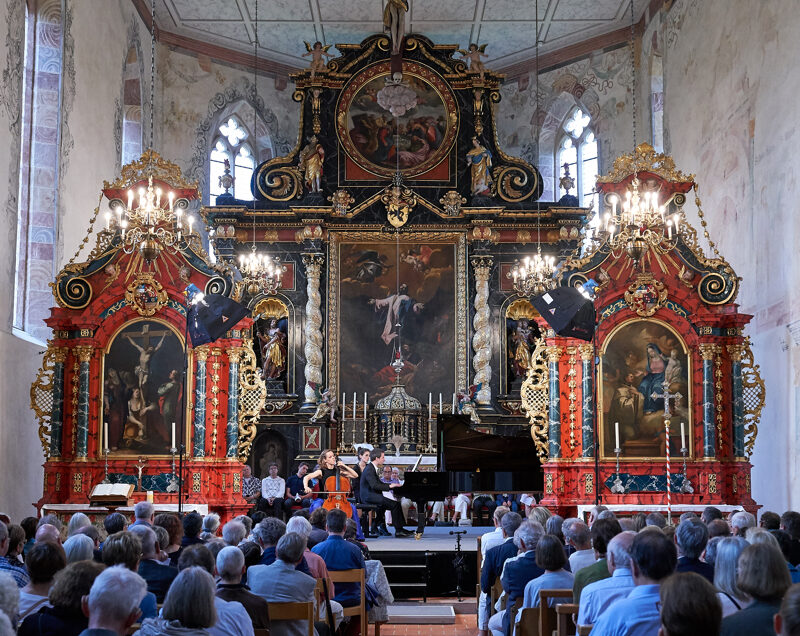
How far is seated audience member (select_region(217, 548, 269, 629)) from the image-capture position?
6996 mm

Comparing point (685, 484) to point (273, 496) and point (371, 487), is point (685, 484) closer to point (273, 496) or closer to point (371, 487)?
point (371, 487)

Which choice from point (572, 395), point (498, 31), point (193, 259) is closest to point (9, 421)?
point (193, 259)

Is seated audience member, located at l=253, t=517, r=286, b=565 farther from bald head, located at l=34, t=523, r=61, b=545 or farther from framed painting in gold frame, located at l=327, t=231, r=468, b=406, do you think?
framed painting in gold frame, located at l=327, t=231, r=468, b=406

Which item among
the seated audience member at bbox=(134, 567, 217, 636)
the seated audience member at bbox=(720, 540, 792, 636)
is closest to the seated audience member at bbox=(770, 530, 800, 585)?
the seated audience member at bbox=(720, 540, 792, 636)

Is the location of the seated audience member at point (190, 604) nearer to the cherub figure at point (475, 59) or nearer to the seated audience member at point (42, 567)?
the seated audience member at point (42, 567)

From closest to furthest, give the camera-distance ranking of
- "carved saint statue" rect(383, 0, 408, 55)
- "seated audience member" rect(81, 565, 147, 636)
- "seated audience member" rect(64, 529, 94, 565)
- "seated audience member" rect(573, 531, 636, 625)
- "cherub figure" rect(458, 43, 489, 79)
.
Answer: "seated audience member" rect(81, 565, 147, 636) < "seated audience member" rect(573, 531, 636, 625) < "seated audience member" rect(64, 529, 94, 565) < "carved saint statue" rect(383, 0, 408, 55) < "cherub figure" rect(458, 43, 489, 79)

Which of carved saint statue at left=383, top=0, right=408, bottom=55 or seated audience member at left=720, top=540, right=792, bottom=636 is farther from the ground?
carved saint statue at left=383, top=0, right=408, bottom=55

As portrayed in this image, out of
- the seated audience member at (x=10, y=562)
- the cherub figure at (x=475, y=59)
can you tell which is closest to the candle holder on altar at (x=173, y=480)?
the seated audience member at (x=10, y=562)

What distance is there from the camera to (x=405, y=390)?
25391 mm

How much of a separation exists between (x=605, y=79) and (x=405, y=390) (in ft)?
34.2

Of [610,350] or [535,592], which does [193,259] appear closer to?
[610,350]

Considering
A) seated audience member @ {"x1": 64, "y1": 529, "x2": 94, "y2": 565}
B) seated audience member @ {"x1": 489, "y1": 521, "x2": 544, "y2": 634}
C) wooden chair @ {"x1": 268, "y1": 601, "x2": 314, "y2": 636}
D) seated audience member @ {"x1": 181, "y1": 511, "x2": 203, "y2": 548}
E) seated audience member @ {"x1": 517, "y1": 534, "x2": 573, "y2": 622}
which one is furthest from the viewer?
seated audience member @ {"x1": 181, "y1": 511, "x2": 203, "y2": 548}

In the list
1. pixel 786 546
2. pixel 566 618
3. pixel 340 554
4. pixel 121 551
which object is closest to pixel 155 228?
pixel 340 554

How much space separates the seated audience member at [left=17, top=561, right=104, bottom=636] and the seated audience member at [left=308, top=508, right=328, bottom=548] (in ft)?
17.8
